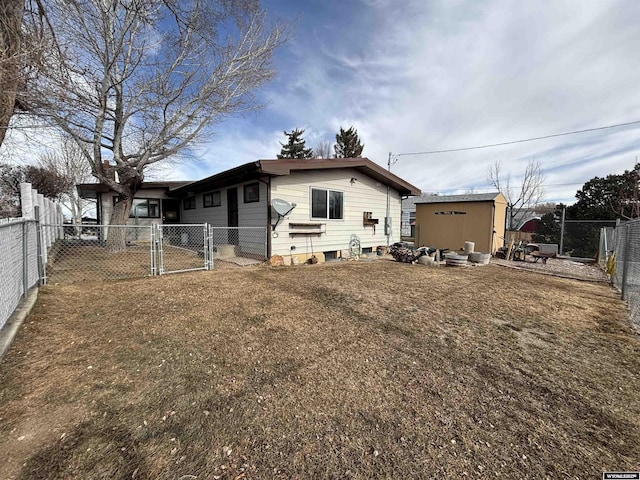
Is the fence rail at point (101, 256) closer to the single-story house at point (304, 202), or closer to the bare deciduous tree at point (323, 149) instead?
the single-story house at point (304, 202)

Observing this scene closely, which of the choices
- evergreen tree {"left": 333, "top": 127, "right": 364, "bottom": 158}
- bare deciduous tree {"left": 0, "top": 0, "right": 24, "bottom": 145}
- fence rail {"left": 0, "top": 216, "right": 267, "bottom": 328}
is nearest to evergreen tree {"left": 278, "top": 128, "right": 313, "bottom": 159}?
evergreen tree {"left": 333, "top": 127, "right": 364, "bottom": 158}

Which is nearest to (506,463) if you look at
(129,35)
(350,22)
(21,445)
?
(21,445)

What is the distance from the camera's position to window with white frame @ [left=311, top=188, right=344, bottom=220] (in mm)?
8836

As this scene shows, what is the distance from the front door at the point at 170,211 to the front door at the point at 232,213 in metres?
6.36

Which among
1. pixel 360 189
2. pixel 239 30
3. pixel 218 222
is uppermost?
pixel 239 30

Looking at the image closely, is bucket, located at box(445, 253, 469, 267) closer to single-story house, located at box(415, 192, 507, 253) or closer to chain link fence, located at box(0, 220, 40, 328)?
single-story house, located at box(415, 192, 507, 253)

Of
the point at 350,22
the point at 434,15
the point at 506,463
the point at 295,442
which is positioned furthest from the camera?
the point at 350,22

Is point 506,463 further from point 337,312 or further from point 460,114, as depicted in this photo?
point 460,114

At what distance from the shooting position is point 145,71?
8523 mm

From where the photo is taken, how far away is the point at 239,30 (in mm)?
9297

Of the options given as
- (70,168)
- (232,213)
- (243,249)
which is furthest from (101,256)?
(70,168)

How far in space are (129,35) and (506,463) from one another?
39.3ft

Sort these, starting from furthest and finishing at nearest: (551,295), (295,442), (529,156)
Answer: (529,156)
(551,295)
(295,442)

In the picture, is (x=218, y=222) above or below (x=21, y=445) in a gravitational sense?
above
